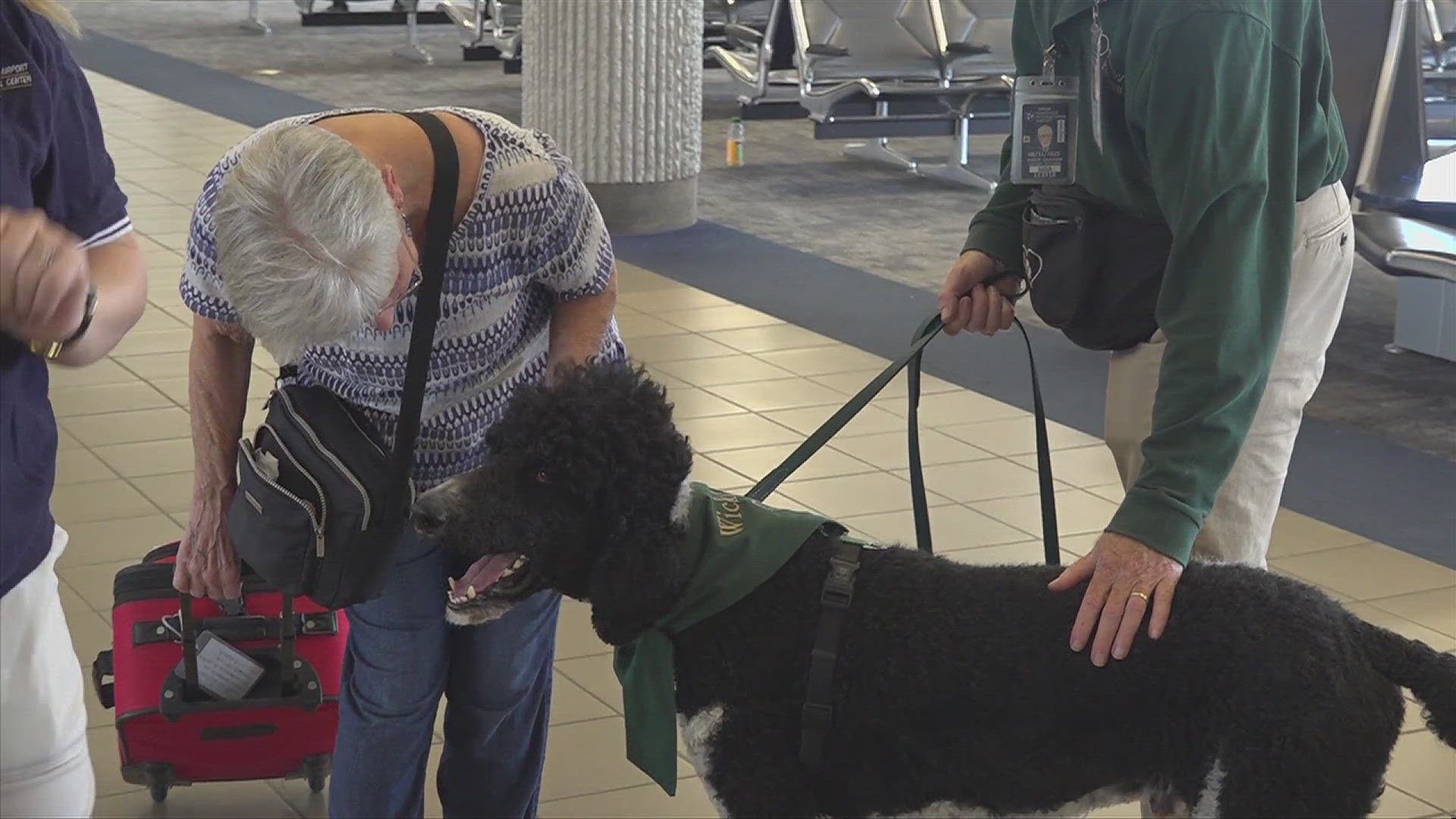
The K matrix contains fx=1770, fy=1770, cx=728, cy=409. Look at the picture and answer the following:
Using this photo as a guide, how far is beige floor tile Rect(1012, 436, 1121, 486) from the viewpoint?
209 inches

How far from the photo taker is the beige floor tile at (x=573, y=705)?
12.4 feet

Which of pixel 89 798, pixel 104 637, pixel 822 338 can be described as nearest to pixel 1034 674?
pixel 89 798

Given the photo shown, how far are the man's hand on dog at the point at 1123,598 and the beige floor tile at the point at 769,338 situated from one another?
4656mm

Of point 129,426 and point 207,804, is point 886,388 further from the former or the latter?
point 207,804

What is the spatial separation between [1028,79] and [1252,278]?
50cm

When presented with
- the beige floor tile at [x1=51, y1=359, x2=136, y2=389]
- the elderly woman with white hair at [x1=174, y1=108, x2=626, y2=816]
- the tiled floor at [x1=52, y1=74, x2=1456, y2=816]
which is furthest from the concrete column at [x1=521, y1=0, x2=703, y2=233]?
the elderly woman with white hair at [x1=174, y1=108, x2=626, y2=816]

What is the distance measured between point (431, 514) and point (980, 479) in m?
3.37

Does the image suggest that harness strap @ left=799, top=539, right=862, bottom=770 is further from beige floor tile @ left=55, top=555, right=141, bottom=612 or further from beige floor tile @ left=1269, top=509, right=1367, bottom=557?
beige floor tile @ left=1269, top=509, right=1367, bottom=557

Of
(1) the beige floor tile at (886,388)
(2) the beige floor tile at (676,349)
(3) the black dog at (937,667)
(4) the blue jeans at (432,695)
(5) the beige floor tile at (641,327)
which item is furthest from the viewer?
(5) the beige floor tile at (641,327)

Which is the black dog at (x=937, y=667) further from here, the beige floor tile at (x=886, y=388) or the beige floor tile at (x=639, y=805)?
the beige floor tile at (x=886, y=388)

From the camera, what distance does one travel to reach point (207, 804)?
11.1ft

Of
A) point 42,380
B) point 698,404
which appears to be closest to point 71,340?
point 42,380

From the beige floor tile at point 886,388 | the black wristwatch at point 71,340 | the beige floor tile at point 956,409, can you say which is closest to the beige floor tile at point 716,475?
the beige floor tile at point 956,409

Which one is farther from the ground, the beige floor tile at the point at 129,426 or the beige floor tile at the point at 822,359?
the beige floor tile at the point at 822,359
